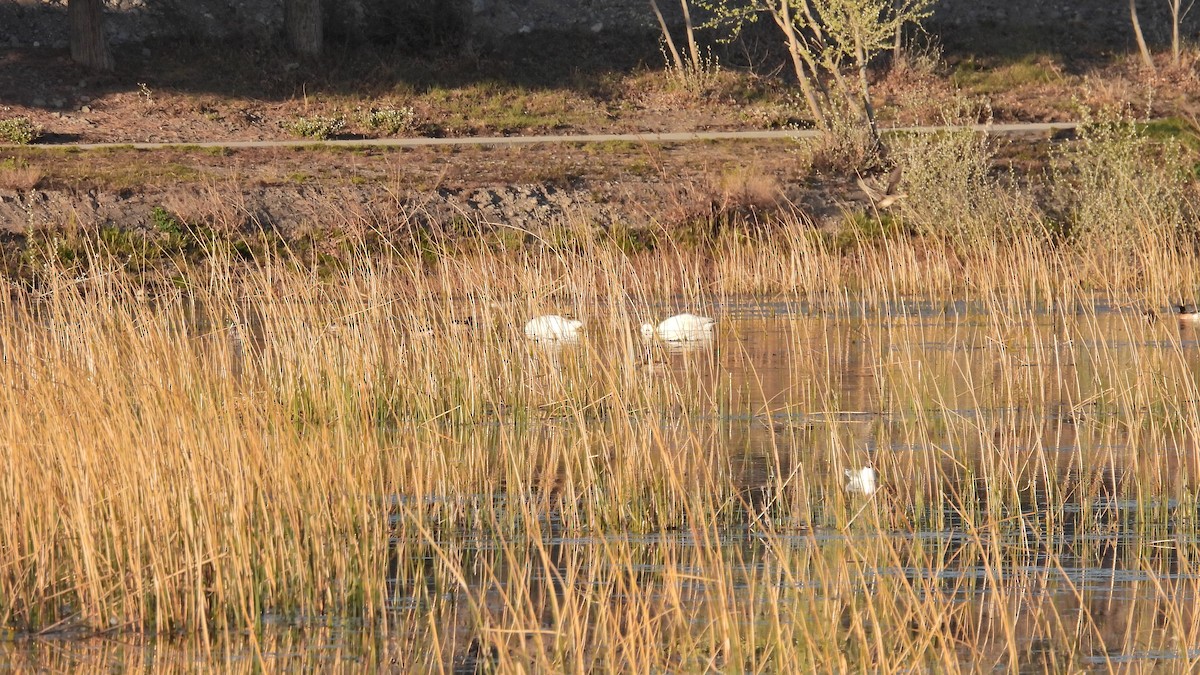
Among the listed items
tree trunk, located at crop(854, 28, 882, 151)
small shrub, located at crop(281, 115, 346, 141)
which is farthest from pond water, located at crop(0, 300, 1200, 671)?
small shrub, located at crop(281, 115, 346, 141)

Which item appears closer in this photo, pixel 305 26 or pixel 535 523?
pixel 535 523

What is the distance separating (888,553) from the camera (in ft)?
18.6

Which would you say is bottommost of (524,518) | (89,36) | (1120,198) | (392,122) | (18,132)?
(1120,198)

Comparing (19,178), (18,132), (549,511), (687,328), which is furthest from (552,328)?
(18,132)

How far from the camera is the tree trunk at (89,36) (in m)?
30.8

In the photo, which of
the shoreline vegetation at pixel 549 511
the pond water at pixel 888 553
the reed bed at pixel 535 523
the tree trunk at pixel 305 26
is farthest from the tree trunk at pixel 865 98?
the tree trunk at pixel 305 26

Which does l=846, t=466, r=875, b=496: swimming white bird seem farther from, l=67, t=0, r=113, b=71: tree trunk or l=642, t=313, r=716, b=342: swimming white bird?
l=67, t=0, r=113, b=71: tree trunk

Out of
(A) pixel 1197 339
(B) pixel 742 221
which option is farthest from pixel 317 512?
(B) pixel 742 221

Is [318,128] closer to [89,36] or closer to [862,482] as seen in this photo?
[89,36]

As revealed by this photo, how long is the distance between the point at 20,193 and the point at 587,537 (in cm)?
1365

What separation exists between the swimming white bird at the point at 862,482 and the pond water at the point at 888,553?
88 millimetres

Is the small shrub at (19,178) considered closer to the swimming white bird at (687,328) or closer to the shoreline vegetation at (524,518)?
the swimming white bird at (687,328)

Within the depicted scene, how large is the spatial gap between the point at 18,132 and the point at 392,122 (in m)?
5.62

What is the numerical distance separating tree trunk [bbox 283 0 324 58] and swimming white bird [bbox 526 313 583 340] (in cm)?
2356
